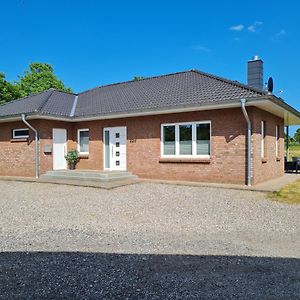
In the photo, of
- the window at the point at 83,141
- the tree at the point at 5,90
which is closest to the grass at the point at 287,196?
the window at the point at 83,141

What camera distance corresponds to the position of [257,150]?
12797 mm

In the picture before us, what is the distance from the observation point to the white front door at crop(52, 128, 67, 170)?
55.7 ft

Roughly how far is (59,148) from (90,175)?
13.9 ft

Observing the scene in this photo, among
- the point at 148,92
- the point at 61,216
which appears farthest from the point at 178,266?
the point at 148,92

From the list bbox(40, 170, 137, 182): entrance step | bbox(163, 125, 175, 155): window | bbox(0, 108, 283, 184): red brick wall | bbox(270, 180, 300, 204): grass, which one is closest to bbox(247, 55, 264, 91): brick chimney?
bbox(0, 108, 283, 184): red brick wall

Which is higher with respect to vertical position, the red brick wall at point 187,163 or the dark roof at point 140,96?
the dark roof at point 140,96

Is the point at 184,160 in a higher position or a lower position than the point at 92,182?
higher

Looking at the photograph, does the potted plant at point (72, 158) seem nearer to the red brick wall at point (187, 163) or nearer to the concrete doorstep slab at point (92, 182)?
the red brick wall at point (187, 163)

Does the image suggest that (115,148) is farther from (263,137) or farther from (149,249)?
(149,249)

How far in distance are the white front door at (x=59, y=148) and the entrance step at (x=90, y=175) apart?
4.07 ft

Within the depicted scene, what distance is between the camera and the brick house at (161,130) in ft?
41.5

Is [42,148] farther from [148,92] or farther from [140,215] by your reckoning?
[140,215]

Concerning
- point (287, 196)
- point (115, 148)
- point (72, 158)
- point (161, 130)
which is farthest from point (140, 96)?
point (287, 196)

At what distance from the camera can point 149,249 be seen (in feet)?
16.1
